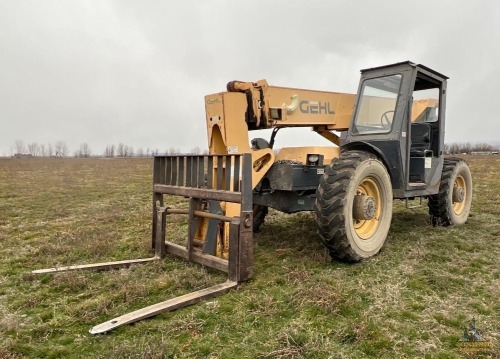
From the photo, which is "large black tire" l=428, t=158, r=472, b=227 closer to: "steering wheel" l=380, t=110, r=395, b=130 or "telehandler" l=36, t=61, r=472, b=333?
"telehandler" l=36, t=61, r=472, b=333

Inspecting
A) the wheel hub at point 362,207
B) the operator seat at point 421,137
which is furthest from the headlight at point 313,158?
the operator seat at point 421,137

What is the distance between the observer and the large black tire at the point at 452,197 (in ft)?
23.4

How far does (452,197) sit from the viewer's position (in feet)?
24.8

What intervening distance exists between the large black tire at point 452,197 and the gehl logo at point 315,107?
2.70 meters

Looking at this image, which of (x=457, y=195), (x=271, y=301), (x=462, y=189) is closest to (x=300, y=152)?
(x=271, y=301)

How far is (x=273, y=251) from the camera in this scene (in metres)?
5.71

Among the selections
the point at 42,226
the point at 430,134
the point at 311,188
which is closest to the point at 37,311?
the point at 311,188

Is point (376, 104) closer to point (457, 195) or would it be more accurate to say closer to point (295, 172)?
point (295, 172)

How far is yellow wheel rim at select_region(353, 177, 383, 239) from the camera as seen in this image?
5301mm

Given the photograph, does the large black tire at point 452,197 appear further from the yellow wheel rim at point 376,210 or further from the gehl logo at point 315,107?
the gehl logo at point 315,107

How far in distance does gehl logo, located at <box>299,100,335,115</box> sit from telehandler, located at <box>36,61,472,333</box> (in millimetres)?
16

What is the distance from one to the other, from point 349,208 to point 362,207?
37cm

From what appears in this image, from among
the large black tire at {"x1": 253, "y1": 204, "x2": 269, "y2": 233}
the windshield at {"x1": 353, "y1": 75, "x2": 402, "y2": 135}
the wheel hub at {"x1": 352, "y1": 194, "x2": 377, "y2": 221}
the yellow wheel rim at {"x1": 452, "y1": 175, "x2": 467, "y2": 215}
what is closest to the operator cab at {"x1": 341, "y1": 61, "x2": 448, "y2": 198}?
the windshield at {"x1": 353, "y1": 75, "x2": 402, "y2": 135}

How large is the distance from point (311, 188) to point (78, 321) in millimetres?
3276
